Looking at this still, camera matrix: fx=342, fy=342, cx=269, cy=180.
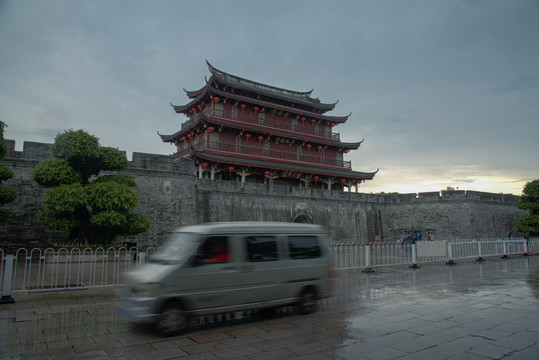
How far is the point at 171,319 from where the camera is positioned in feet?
15.4

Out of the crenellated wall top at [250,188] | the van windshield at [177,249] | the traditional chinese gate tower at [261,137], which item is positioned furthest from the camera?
the traditional chinese gate tower at [261,137]

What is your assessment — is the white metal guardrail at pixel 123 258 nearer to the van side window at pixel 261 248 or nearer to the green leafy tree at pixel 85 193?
the green leafy tree at pixel 85 193

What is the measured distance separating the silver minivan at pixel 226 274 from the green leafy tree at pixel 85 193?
26.2 feet

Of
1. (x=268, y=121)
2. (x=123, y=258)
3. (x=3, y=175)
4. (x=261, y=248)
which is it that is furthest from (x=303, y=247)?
(x=268, y=121)

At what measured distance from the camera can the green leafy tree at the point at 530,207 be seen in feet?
78.8

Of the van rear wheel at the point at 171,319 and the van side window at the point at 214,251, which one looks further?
the van side window at the point at 214,251

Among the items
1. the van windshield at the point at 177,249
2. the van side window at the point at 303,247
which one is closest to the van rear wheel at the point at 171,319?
the van windshield at the point at 177,249

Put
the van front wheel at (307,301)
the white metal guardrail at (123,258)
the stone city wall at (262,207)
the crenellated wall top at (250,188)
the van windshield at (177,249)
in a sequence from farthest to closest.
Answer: the crenellated wall top at (250,188) → the stone city wall at (262,207) → the white metal guardrail at (123,258) → the van front wheel at (307,301) → the van windshield at (177,249)

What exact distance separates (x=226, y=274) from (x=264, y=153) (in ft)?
74.0

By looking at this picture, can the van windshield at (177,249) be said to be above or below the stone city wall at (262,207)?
below

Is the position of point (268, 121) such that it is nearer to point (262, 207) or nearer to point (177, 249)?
point (262, 207)

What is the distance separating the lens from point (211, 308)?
5.03 meters

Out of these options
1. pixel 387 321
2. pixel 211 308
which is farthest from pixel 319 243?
pixel 211 308

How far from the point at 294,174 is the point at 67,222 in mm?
18024
